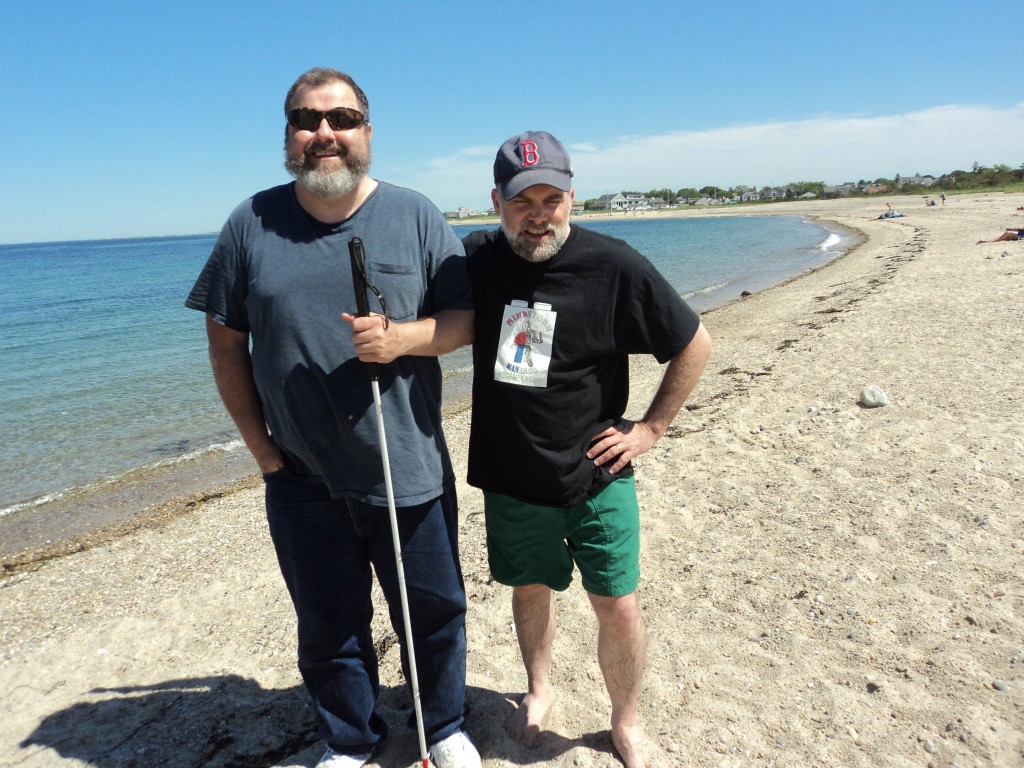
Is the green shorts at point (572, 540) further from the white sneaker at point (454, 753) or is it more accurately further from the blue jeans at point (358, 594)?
the white sneaker at point (454, 753)

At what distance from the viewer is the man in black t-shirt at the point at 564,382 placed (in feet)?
8.25

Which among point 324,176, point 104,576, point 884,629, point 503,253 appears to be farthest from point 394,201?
point 104,576

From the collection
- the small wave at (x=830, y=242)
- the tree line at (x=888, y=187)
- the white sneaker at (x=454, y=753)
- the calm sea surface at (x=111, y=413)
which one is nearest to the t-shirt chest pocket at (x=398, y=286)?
the white sneaker at (x=454, y=753)

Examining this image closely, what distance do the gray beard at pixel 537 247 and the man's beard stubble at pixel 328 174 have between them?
0.63 metres

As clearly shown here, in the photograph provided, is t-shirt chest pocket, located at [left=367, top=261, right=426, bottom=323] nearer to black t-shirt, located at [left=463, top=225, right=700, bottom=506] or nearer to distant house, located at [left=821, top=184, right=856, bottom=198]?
black t-shirt, located at [left=463, top=225, right=700, bottom=506]

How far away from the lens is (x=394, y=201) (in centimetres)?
258

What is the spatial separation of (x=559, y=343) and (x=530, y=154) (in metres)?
0.74

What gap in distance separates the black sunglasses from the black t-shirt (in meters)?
0.72

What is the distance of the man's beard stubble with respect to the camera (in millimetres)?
2412

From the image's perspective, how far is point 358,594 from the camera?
110 inches

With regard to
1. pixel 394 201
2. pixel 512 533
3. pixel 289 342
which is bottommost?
pixel 512 533

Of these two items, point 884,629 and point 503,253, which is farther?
point 884,629

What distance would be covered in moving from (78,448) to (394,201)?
9.69 meters

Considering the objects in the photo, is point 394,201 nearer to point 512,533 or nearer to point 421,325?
point 421,325
